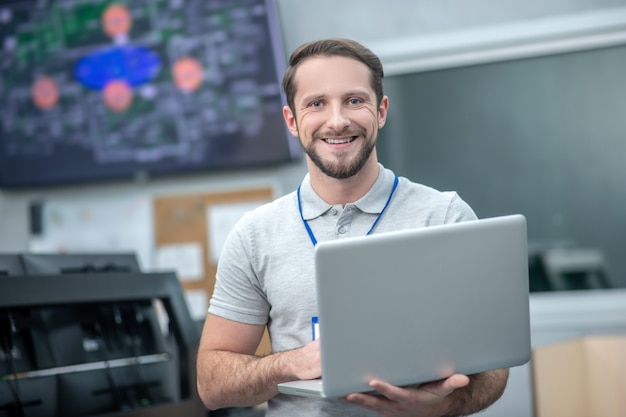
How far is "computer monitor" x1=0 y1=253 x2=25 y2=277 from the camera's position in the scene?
6.65ft

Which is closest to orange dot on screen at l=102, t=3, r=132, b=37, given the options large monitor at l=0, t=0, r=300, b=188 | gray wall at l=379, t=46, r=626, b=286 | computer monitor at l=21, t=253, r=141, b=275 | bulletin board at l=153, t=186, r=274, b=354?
large monitor at l=0, t=0, r=300, b=188

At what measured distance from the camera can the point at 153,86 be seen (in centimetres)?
338

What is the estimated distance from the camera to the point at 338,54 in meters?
1.38

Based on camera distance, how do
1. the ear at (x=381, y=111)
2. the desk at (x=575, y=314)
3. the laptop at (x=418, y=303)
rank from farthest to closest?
the desk at (x=575, y=314) < the ear at (x=381, y=111) < the laptop at (x=418, y=303)

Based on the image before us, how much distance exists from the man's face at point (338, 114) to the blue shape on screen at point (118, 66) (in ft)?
6.95

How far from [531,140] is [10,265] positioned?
1927 mm

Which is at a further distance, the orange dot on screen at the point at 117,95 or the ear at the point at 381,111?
the orange dot on screen at the point at 117,95

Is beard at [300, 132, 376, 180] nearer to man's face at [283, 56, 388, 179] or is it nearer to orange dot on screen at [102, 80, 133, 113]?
man's face at [283, 56, 388, 179]

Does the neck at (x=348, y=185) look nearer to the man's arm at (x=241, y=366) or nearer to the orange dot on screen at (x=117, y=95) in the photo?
the man's arm at (x=241, y=366)

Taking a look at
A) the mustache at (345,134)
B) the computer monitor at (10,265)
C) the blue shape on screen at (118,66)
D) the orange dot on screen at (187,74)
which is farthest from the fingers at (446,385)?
the blue shape on screen at (118,66)

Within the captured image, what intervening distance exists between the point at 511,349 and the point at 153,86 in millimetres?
2476

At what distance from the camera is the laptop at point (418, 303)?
1.11m

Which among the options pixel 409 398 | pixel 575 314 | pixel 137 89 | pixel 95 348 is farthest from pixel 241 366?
pixel 137 89

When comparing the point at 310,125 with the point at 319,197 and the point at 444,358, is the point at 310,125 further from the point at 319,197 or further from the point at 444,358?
the point at 444,358
